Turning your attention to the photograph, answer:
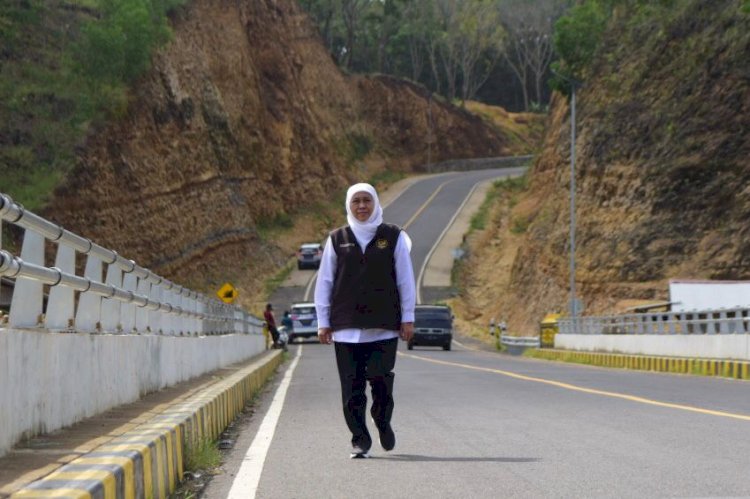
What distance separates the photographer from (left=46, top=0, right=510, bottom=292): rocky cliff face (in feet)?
226

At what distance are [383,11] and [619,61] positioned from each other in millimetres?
66305

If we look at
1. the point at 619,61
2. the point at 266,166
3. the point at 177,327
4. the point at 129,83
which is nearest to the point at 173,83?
the point at 129,83

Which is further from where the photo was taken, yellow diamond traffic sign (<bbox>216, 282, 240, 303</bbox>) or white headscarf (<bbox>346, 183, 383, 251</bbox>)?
yellow diamond traffic sign (<bbox>216, 282, 240, 303</bbox>)

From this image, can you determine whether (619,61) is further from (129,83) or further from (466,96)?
(466,96)

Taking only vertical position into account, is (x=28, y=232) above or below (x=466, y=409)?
above

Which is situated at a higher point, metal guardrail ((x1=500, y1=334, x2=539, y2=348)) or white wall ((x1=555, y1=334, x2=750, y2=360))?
metal guardrail ((x1=500, y1=334, x2=539, y2=348))

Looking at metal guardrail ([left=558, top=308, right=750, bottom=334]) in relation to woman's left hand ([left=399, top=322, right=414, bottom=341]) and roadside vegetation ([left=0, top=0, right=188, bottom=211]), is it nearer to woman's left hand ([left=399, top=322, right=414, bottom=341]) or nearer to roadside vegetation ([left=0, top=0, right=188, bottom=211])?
woman's left hand ([left=399, top=322, right=414, bottom=341])

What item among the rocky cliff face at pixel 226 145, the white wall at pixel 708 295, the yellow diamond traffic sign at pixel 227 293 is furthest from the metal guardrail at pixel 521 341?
the rocky cliff face at pixel 226 145

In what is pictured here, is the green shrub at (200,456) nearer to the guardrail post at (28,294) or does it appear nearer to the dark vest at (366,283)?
the dark vest at (366,283)

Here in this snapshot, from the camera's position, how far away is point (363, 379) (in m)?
9.83

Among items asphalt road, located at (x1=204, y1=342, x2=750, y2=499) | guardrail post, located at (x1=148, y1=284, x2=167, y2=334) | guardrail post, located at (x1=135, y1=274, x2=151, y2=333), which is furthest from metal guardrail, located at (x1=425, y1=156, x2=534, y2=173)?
guardrail post, located at (x1=135, y1=274, x2=151, y2=333)

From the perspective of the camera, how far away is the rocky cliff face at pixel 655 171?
5297cm

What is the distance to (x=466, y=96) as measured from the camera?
12656 cm

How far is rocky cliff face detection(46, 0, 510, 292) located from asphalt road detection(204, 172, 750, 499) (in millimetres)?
50543
